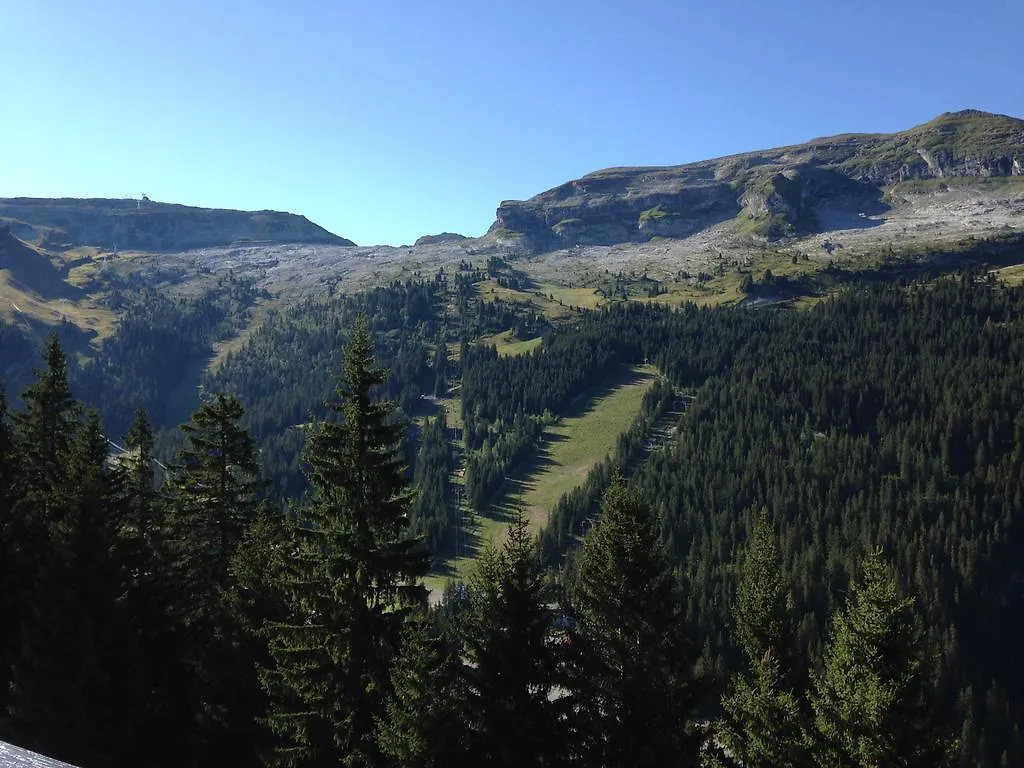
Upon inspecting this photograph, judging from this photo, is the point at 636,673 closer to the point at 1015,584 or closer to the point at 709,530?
the point at 709,530

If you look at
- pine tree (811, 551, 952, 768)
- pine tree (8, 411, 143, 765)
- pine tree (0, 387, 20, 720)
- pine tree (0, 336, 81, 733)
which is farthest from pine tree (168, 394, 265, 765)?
pine tree (811, 551, 952, 768)

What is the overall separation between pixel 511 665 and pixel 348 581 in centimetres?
609

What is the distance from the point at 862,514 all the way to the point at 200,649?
407 feet

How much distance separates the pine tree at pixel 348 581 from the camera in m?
23.1

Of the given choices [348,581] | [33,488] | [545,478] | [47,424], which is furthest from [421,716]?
[545,478]

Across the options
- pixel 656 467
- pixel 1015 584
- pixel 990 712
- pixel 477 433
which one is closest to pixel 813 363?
pixel 656 467

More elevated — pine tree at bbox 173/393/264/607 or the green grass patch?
pine tree at bbox 173/393/264/607

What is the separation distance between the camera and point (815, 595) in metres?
110

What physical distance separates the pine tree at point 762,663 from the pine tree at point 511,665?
10.2 m

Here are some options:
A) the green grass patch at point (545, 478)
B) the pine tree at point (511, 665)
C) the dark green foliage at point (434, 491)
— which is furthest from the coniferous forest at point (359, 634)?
the green grass patch at point (545, 478)

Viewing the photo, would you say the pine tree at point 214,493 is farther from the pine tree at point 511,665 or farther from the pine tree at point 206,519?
the pine tree at point 511,665

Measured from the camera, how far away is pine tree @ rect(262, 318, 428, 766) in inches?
910

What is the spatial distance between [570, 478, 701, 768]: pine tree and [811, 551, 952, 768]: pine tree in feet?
17.4

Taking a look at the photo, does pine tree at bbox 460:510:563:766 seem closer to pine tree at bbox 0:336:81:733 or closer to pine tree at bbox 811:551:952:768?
pine tree at bbox 811:551:952:768
